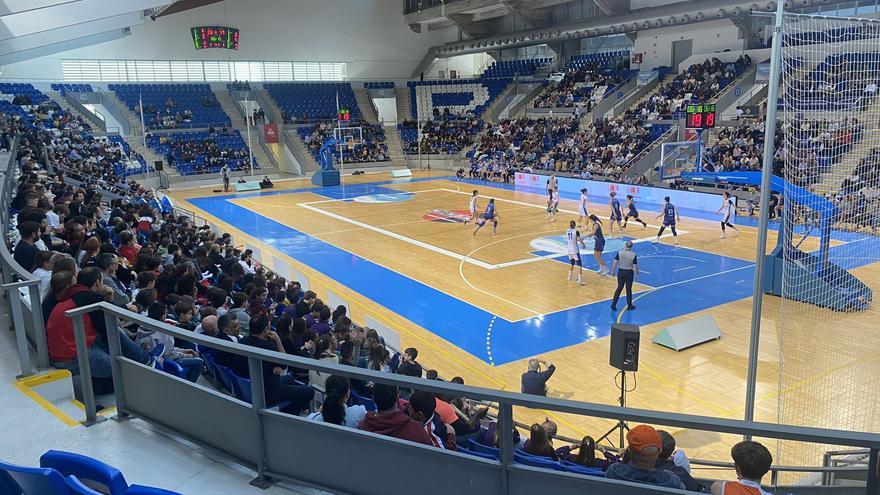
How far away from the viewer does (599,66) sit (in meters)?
43.1

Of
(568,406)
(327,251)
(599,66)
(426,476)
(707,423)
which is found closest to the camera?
(707,423)

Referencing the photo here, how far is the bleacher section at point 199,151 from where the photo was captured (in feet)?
130

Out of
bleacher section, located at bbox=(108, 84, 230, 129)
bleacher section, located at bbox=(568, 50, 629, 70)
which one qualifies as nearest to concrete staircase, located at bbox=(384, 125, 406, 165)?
bleacher section, located at bbox=(108, 84, 230, 129)

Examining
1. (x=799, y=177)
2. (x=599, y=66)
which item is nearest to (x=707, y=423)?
(x=799, y=177)

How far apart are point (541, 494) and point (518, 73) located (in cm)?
4760

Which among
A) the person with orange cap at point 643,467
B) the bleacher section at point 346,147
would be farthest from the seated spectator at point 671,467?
the bleacher section at point 346,147

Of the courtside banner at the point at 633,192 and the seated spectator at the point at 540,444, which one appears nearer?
the seated spectator at the point at 540,444

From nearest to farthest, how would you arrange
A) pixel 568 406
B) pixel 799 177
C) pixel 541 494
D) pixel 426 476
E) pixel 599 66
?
1. pixel 568 406
2. pixel 541 494
3. pixel 426 476
4. pixel 799 177
5. pixel 599 66

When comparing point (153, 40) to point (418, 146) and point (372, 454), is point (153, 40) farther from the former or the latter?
point (372, 454)

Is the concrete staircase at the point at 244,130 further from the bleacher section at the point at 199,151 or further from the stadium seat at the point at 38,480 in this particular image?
the stadium seat at the point at 38,480

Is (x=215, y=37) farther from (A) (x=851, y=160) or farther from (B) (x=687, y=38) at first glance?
(A) (x=851, y=160)

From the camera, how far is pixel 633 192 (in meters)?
29.4

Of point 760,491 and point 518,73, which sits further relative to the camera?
point 518,73

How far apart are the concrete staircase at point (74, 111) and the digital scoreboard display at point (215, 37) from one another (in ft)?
28.5
